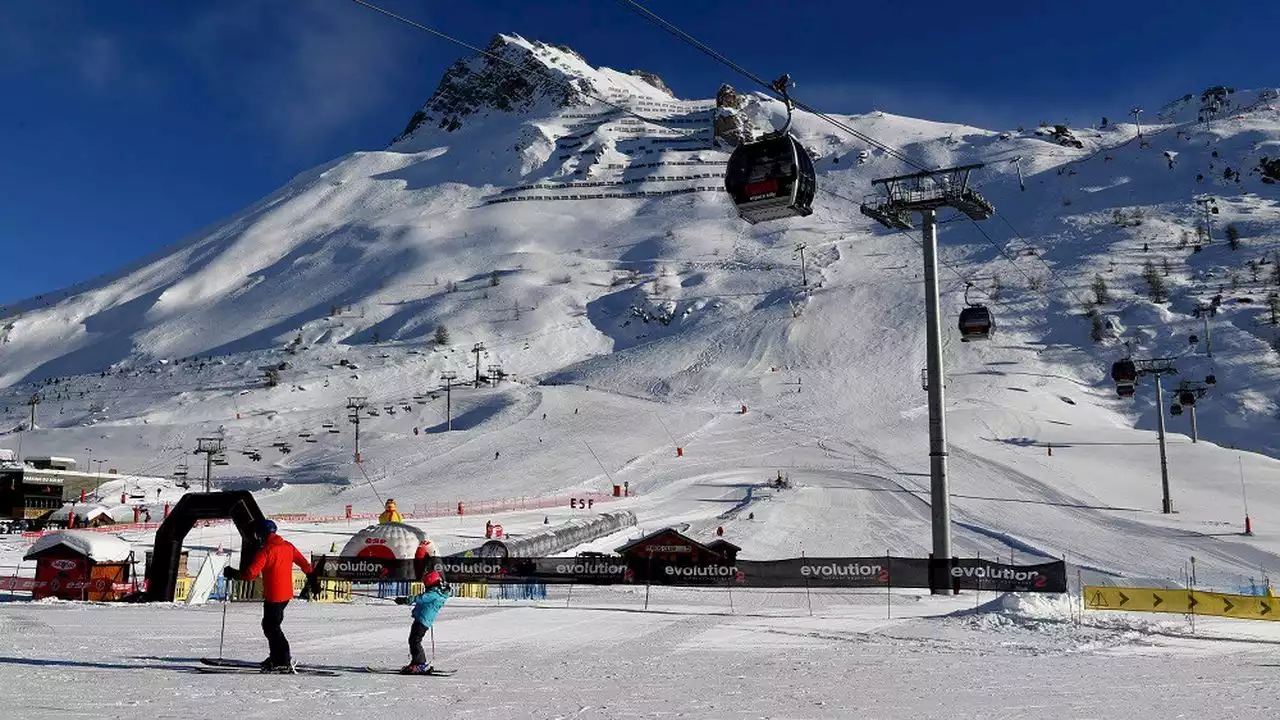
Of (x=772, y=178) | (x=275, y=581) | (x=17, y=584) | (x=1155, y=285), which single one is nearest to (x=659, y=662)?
(x=275, y=581)

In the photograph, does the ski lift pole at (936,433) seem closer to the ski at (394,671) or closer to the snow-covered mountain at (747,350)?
the snow-covered mountain at (747,350)

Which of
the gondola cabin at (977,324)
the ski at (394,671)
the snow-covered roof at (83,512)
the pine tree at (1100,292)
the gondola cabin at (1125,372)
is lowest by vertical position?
the ski at (394,671)

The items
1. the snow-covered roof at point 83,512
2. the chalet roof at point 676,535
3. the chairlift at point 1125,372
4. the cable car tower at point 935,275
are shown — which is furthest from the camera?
the snow-covered roof at point 83,512

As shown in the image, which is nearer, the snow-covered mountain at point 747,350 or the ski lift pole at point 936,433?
the ski lift pole at point 936,433

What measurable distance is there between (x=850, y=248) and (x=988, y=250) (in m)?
19.5

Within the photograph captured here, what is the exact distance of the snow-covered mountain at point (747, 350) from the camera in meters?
51.5

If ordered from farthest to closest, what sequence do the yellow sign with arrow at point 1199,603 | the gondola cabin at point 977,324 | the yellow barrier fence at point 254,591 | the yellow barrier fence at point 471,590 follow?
the gondola cabin at point 977,324 → the yellow barrier fence at point 471,590 → the yellow barrier fence at point 254,591 → the yellow sign with arrow at point 1199,603

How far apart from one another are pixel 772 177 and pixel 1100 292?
3500 inches

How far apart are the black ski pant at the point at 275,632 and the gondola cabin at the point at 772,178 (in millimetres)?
10349

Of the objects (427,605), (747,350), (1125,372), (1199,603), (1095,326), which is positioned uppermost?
(1095,326)

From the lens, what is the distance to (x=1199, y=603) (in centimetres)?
1761

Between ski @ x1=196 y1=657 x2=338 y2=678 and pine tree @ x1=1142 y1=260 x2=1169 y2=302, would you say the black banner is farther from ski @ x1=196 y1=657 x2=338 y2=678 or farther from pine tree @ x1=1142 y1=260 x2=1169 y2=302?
pine tree @ x1=1142 y1=260 x2=1169 y2=302

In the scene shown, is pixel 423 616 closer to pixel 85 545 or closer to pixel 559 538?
pixel 85 545

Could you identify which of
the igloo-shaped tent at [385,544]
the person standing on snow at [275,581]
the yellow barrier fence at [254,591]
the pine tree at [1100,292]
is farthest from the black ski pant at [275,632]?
the pine tree at [1100,292]
